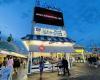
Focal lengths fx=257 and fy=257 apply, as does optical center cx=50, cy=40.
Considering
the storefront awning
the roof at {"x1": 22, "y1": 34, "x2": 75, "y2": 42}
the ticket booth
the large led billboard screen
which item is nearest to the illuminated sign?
the roof at {"x1": 22, "y1": 34, "x2": 75, "y2": 42}

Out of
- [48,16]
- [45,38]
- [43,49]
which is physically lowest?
[43,49]

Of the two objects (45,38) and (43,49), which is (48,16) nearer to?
(45,38)

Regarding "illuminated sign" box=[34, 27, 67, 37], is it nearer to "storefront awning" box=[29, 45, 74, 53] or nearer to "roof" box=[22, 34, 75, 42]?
"roof" box=[22, 34, 75, 42]

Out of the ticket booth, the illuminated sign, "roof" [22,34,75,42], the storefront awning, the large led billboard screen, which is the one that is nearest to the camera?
the ticket booth

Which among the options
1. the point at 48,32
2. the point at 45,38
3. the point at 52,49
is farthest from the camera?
the point at 48,32

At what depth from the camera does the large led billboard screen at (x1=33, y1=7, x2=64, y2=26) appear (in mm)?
33875

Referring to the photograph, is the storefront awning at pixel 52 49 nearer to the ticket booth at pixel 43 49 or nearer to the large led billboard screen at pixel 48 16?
the ticket booth at pixel 43 49

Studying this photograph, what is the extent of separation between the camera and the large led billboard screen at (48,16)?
3388 cm

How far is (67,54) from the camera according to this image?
3375cm

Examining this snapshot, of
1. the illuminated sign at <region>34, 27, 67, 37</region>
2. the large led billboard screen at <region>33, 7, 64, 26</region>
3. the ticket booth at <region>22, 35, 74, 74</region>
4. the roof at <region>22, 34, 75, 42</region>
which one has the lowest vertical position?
the ticket booth at <region>22, 35, 74, 74</region>

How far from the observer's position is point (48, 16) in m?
35.2

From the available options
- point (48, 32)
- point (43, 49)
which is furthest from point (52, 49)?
point (48, 32)

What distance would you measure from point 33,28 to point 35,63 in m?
4.27

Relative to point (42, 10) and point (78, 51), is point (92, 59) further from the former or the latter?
point (78, 51)
